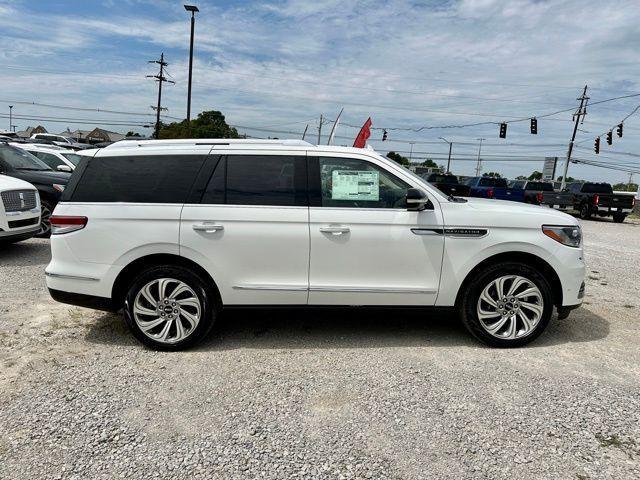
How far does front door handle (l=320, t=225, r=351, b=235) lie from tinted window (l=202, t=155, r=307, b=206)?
0.30m

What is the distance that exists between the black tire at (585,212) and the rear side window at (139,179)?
69.5 feet

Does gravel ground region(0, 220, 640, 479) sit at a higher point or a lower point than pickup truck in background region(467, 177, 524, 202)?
lower

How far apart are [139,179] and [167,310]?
45.8 inches

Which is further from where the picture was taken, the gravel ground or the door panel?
the door panel

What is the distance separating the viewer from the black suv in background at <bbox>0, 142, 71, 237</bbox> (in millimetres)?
9250

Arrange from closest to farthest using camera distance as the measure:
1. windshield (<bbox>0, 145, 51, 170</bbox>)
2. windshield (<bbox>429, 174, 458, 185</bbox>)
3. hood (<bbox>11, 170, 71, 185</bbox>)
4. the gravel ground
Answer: the gravel ground < hood (<bbox>11, 170, 71, 185</bbox>) < windshield (<bbox>0, 145, 51, 170</bbox>) < windshield (<bbox>429, 174, 458, 185</bbox>)

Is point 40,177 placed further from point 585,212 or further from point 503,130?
point 503,130

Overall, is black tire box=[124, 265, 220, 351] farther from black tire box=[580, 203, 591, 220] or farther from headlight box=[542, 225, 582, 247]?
black tire box=[580, 203, 591, 220]

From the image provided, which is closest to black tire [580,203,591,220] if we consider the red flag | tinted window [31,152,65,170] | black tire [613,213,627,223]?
black tire [613,213,627,223]

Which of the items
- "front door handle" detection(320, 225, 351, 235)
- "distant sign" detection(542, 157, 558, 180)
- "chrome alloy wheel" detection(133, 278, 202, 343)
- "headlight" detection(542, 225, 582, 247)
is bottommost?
"chrome alloy wheel" detection(133, 278, 202, 343)

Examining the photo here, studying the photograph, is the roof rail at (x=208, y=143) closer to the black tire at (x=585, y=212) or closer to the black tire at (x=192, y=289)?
the black tire at (x=192, y=289)

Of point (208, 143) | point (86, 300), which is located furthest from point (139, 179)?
point (86, 300)

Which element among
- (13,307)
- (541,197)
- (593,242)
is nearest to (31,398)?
(13,307)

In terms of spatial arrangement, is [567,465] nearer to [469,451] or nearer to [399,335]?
[469,451]
